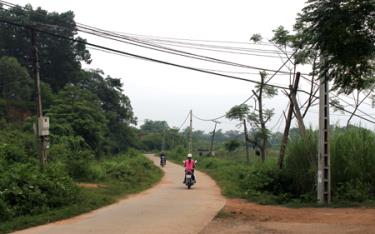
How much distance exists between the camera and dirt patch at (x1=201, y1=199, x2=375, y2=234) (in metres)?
12.2

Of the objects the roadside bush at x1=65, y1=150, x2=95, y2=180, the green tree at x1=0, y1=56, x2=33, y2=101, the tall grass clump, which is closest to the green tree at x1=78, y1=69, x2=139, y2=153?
the green tree at x1=0, y1=56, x2=33, y2=101

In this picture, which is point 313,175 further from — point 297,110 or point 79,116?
point 79,116

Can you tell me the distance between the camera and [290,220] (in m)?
14.1

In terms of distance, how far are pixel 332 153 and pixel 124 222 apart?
1047cm

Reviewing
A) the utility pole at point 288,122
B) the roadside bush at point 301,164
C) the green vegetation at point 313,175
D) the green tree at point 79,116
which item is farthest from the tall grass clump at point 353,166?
Answer: the green tree at point 79,116

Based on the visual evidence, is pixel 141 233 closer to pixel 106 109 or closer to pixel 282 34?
pixel 282 34

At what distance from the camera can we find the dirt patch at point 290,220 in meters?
12.2

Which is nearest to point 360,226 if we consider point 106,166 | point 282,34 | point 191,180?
point 191,180

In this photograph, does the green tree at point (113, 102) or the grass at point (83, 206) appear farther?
the green tree at point (113, 102)

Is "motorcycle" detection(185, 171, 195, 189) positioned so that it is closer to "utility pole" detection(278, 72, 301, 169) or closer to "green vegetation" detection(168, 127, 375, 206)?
"green vegetation" detection(168, 127, 375, 206)

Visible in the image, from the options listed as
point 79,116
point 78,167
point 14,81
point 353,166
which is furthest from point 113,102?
point 353,166

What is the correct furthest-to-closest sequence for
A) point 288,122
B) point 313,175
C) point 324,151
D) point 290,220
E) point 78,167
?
point 78,167
point 288,122
point 313,175
point 324,151
point 290,220

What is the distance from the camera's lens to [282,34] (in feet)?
93.2

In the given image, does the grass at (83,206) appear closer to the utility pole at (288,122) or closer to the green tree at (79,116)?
the utility pole at (288,122)
